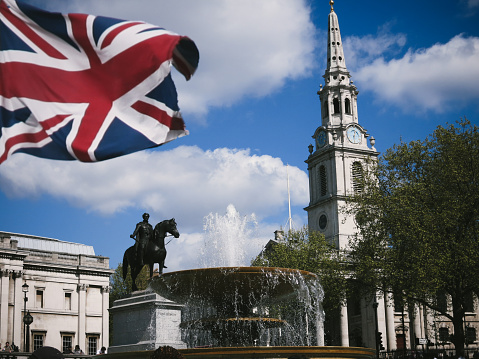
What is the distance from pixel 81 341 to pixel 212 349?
48.5m

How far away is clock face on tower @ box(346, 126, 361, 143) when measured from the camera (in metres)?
79.3

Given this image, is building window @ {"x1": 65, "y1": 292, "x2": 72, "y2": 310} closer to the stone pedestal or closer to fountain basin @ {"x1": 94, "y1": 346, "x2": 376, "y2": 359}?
the stone pedestal

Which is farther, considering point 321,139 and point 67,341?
point 321,139

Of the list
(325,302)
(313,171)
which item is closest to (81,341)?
(325,302)

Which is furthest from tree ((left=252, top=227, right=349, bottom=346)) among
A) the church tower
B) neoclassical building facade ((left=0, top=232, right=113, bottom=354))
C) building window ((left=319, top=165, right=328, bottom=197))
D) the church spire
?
the church spire

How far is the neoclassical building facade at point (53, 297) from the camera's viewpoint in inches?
2247

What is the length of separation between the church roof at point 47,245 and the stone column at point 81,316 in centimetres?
618

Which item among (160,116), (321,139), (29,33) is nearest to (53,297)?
(321,139)

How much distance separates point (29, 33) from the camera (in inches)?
300

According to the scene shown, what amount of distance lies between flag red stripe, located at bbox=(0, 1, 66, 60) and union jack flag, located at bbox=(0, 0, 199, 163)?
0.01 meters

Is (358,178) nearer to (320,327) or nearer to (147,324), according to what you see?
(320,327)

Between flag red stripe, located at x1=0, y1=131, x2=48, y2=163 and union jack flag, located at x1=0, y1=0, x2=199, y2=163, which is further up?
Result: union jack flag, located at x1=0, y1=0, x2=199, y2=163

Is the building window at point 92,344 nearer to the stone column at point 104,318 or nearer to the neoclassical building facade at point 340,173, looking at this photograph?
the stone column at point 104,318

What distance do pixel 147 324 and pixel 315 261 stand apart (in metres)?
34.1
